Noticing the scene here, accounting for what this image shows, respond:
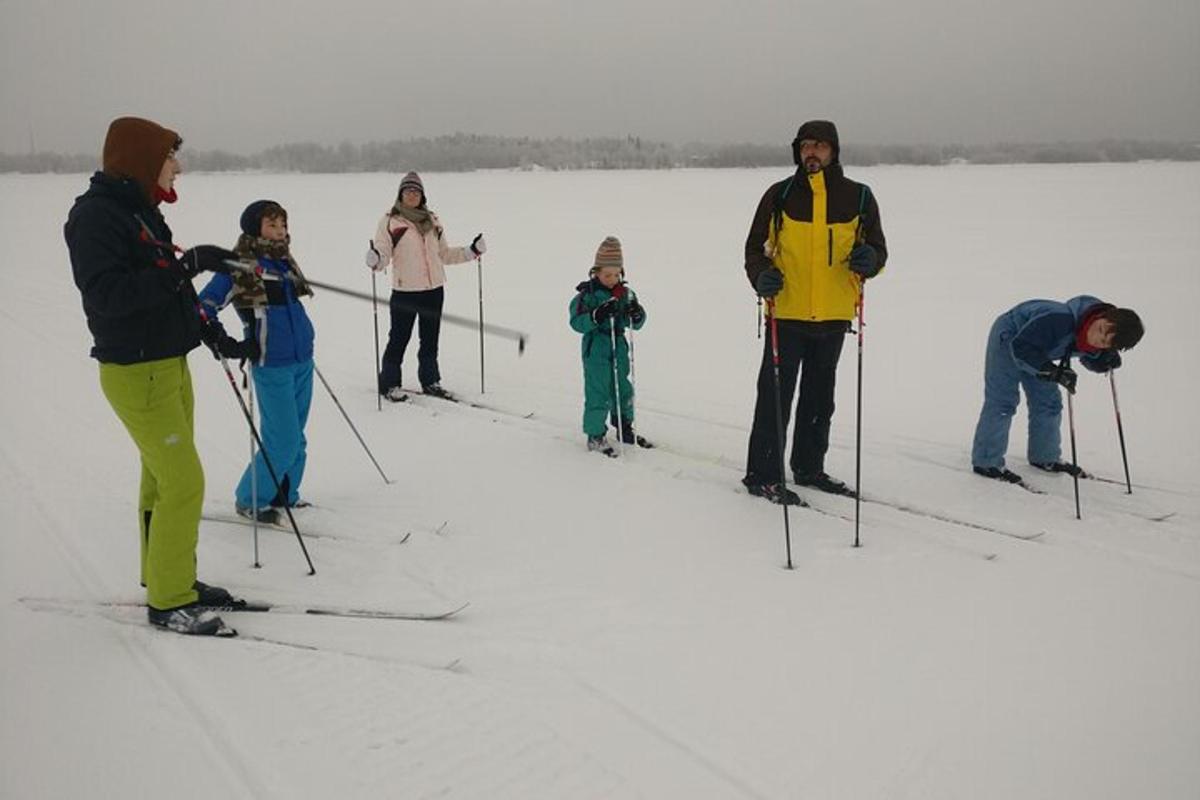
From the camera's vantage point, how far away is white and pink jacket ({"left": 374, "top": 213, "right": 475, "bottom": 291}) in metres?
7.30

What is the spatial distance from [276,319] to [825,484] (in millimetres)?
3521

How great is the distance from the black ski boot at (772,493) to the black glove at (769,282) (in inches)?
50.5

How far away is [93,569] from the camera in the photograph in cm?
417

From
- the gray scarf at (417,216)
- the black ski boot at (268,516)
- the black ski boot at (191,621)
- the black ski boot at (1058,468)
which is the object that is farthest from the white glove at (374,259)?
the black ski boot at (1058,468)

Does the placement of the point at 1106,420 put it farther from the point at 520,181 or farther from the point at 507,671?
the point at 520,181

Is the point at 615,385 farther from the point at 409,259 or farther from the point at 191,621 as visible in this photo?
the point at 191,621

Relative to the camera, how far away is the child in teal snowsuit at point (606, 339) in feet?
19.0

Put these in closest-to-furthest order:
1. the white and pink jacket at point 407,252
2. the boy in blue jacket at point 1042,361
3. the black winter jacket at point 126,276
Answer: the black winter jacket at point 126,276, the boy in blue jacket at point 1042,361, the white and pink jacket at point 407,252

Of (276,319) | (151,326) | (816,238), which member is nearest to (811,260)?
(816,238)

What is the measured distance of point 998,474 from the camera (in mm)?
5496

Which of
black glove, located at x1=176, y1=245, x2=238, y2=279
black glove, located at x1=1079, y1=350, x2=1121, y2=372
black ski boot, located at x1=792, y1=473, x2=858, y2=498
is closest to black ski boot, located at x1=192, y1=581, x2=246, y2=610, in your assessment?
black glove, located at x1=176, y1=245, x2=238, y2=279

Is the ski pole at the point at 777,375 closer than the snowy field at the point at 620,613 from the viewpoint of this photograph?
No

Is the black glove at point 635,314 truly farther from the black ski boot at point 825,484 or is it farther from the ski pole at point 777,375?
the black ski boot at point 825,484

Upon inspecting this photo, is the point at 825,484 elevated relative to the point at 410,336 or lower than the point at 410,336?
lower
